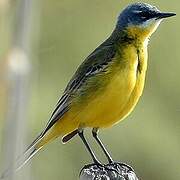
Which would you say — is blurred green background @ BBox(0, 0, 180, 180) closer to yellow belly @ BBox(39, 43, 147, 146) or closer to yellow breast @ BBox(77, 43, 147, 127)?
yellow belly @ BBox(39, 43, 147, 146)

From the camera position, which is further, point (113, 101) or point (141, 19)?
point (141, 19)

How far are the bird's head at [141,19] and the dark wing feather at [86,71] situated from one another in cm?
17

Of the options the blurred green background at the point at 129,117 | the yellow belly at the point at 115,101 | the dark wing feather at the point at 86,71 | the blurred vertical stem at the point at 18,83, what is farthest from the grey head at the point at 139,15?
the blurred green background at the point at 129,117

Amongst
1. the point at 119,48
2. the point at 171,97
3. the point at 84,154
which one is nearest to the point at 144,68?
the point at 119,48

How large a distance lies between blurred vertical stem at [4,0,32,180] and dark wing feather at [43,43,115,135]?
199 centimetres

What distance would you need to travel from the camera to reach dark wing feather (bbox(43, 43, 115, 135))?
4.80m

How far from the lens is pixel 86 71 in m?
4.88

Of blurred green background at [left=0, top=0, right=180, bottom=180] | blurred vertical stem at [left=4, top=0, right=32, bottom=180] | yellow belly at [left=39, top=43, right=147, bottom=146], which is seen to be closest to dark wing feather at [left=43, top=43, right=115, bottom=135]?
yellow belly at [left=39, top=43, right=147, bottom=146]

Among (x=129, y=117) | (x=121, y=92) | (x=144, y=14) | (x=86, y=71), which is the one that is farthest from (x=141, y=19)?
(x=129, y=117)

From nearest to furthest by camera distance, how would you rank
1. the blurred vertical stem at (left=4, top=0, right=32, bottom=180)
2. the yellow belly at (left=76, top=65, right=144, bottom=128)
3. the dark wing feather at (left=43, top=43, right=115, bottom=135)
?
the blurred vertical stem at (left=4, top=0, right=32, bottom=180), the yellow belly at (left=76, top=65, right=144, bottom=128), the dark wing feather at (left=43, top=43, right=115, bottom=135)

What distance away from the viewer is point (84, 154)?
8312 millimetres

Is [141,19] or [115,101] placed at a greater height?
[141,19]

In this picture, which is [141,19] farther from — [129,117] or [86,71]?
[129,117]

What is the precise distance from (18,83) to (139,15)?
2.30 meters
